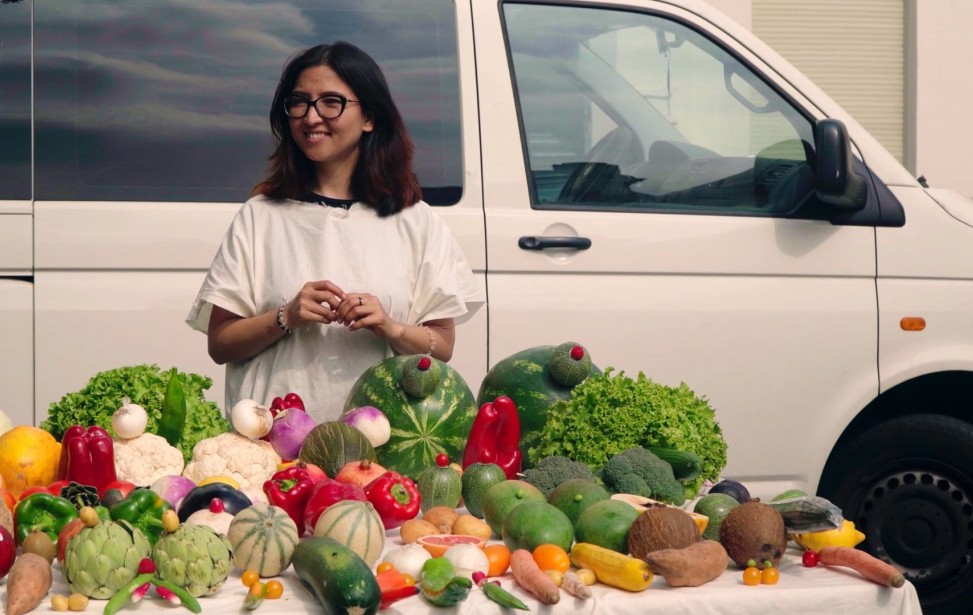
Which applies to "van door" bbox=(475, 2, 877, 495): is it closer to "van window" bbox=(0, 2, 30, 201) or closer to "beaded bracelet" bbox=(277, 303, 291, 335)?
"beaded bracelet" bbox=(277, 303, 291, 335)

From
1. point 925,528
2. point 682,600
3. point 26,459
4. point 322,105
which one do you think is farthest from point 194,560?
point 925,528

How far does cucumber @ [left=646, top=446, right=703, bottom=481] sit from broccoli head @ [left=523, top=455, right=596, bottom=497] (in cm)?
18

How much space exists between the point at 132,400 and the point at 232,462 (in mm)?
386

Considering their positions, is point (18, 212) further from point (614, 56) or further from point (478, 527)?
point (478, 527)

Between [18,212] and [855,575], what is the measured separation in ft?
10.8

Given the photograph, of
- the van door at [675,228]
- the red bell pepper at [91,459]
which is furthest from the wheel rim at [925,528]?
the red bell pepper at [91,459]

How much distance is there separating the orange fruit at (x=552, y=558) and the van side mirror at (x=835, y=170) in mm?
2855

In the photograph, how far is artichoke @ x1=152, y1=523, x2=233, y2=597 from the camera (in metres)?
2.20

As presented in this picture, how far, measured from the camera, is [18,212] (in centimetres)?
458

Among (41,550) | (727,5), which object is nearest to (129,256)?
(41,550)

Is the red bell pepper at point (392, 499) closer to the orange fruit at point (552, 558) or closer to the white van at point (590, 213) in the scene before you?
the orange fruit at point (552, 558)

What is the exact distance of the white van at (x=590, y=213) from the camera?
4.64 meters

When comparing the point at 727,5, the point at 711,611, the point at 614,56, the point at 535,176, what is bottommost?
the point at 711,611

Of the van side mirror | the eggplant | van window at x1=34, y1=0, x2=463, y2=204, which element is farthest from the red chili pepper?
the van side mirror
